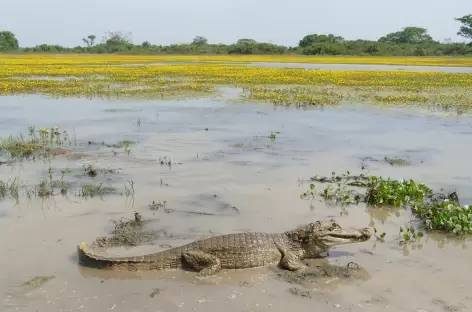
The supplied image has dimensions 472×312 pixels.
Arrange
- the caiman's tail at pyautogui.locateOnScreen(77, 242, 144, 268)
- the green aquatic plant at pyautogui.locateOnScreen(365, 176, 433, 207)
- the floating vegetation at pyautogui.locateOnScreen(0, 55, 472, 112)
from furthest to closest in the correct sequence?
the floating vegetation at pyautogui.locateOnScreen(0, 55, 472, 112) → the green aquatic plant at pyautogui.locateOnScreen(365, 176, 433, 207) → the caiman's tail at pyautogui.locateOnScreen(77, 242, 144, 268)

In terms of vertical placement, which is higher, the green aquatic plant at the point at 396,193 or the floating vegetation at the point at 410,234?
the green aquatic plant at the point at 396,193

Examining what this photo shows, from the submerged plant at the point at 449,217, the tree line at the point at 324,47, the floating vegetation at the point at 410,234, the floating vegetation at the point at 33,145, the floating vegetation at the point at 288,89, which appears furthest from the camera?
the tree line at the point at 324,47

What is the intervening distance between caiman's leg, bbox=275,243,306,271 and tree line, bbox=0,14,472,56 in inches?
2692

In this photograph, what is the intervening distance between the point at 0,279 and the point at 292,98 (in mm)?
16447

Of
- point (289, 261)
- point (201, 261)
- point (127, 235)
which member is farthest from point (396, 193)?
point (127, 235)

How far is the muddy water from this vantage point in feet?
15.8

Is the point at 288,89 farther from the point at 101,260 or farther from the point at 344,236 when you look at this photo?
the point at 101,260

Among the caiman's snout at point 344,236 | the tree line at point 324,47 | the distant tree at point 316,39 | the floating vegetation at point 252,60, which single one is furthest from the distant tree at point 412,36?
the caiman's snout at point 344,236

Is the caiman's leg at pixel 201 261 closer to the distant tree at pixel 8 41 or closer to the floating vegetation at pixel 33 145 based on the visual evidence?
the floating vegetation at pixel 33 145

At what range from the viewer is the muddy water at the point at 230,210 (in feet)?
15.8

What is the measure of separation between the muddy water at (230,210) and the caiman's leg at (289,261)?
230mm

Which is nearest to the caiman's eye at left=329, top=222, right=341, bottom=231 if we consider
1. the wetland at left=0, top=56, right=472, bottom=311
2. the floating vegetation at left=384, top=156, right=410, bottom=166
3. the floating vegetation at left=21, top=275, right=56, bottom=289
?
the wetland at left=0, top=56, right=472, bottom=311

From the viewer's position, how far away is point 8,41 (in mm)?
89188

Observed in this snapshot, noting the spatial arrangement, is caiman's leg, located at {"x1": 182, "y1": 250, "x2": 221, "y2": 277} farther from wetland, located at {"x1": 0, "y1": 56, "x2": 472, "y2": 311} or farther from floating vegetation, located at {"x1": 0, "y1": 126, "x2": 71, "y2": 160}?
floating vegetation, located at {"x1": 0, "y1": 126, "x2": 71, "y2": 160}
